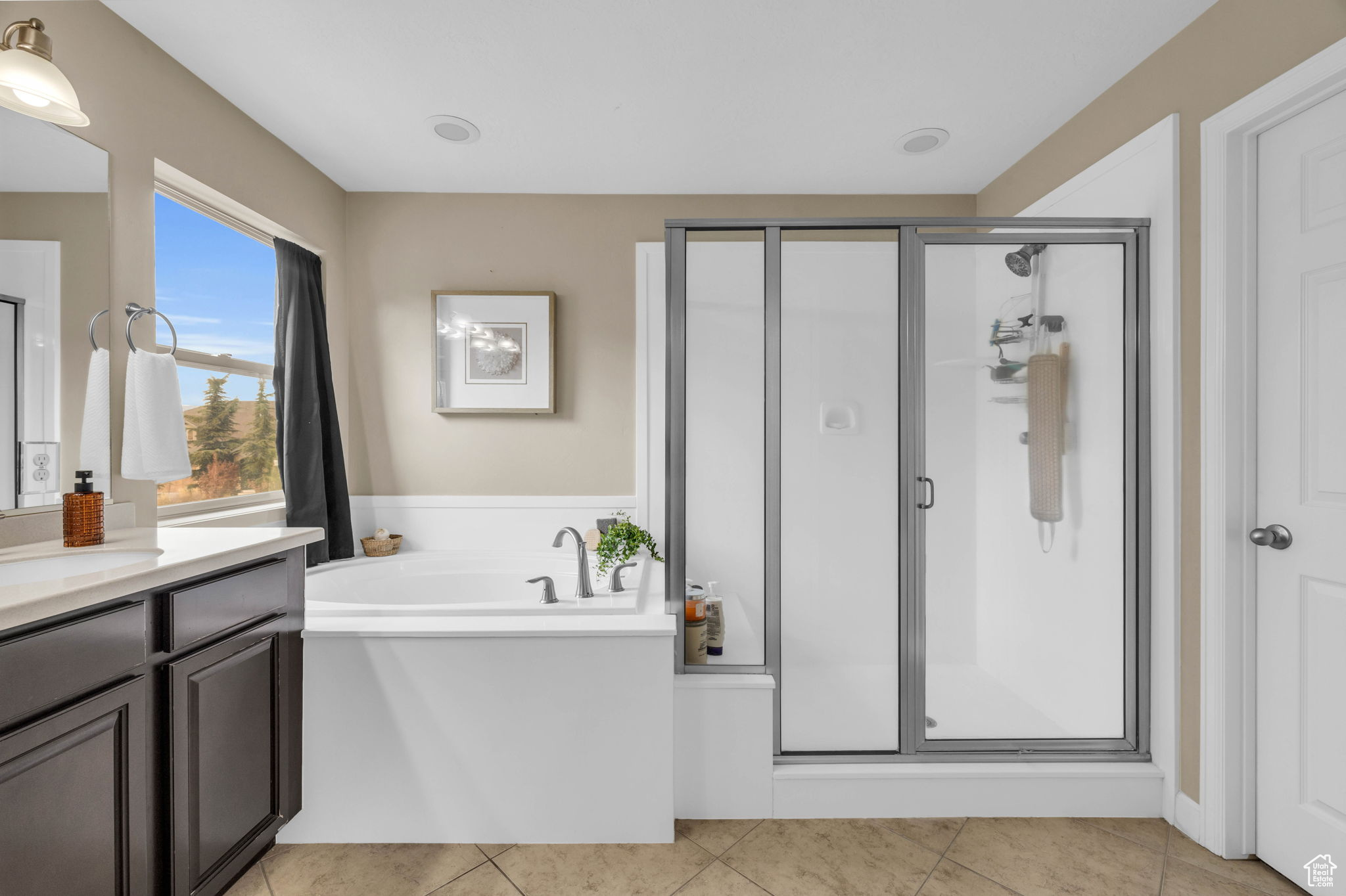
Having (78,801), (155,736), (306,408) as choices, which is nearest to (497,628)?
(155,736)

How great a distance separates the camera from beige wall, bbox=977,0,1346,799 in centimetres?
149

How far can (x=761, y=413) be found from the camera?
1900 millimetres

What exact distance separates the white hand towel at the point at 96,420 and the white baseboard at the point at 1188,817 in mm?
3186

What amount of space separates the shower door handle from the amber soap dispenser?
87.1 inches

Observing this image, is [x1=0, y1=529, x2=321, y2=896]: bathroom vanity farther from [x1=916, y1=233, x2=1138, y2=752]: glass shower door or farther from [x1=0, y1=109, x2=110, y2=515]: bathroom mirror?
[x1=916, y1=233, x2=1138, y2=752]: glass shower door

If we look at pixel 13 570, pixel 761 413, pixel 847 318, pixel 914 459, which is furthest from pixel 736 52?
pixel 13 570

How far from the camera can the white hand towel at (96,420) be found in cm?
158

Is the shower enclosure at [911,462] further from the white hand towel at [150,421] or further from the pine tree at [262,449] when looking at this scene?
the pine tree at [262,449]

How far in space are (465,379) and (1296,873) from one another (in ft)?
11.0

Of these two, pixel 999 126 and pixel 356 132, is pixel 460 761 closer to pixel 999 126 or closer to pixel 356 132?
pixel 356 132

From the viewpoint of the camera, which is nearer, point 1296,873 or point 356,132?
point 1296,873

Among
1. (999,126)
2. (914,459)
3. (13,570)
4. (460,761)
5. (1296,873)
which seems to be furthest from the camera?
(999,126)

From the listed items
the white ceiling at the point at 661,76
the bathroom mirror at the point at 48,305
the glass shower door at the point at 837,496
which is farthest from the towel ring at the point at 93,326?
the glass shower door at the point at 837,496

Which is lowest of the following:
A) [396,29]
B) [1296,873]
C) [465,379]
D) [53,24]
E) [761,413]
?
[1296,873]
